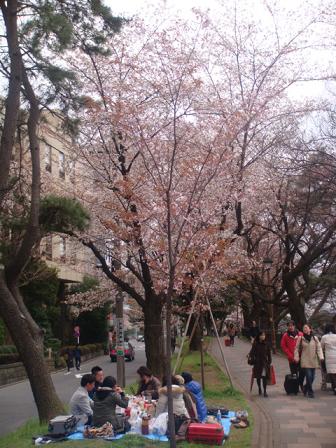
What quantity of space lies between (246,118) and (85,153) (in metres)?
4.45

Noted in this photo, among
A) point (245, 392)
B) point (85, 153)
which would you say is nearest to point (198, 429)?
point (245, 392)

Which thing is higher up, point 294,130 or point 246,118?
point 294,130

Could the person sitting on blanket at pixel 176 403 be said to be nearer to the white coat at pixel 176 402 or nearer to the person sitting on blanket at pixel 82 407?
the white coat at pixel 176 402

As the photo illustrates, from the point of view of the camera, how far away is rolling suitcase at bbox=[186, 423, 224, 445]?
8.19 metres

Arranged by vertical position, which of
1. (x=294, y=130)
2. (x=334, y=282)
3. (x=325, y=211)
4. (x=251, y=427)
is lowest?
(x=251, y=427)

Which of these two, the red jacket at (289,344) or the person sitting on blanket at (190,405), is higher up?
the red jacket at (289,344)

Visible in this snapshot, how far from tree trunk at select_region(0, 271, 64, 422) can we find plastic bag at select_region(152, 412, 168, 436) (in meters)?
2.37

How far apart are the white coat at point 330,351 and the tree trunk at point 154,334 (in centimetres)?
417

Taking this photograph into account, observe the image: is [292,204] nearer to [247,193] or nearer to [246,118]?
[247,193]

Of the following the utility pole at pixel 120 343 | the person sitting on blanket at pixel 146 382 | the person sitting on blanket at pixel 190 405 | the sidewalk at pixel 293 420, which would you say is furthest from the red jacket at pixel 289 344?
the person sitting on blanket at pixel 190 405

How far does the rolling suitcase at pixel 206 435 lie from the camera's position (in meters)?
8.19

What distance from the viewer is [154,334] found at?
14.6 m

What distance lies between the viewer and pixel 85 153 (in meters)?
14.8

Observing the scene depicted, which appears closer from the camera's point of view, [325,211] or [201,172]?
[201,172]
